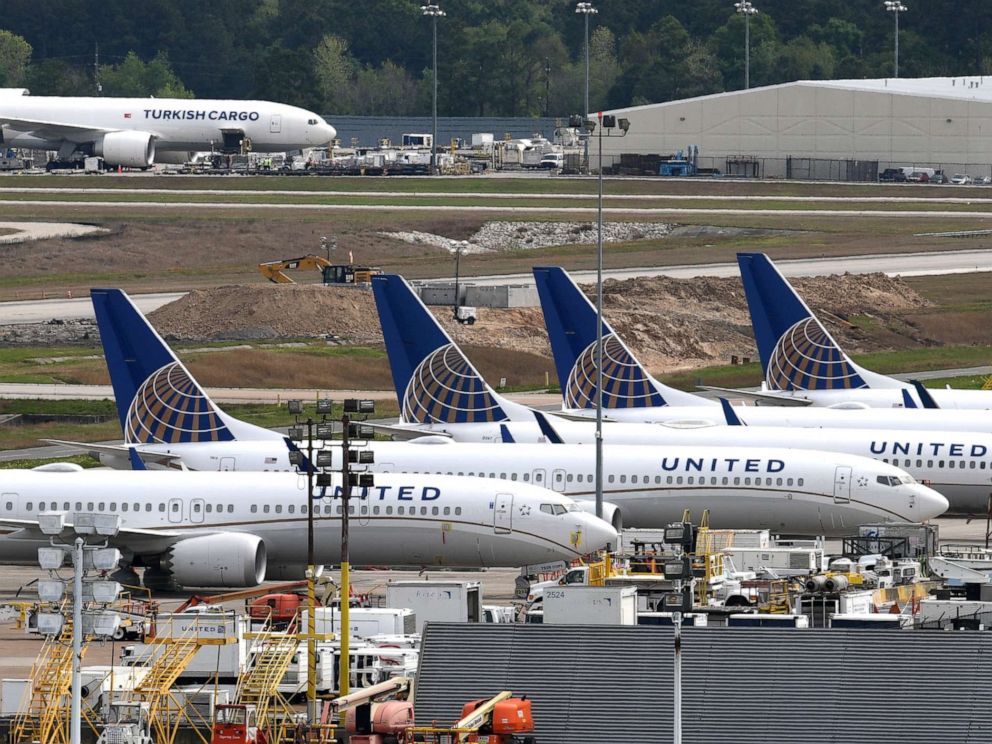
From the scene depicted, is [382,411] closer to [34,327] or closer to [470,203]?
[34,327]

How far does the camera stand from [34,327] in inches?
4776

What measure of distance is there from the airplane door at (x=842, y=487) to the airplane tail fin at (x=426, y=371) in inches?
548

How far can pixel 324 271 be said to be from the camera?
5266 inches

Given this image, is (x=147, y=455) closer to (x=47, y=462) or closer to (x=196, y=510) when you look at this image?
(x=196, y=510)

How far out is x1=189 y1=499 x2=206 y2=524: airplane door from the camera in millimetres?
61531

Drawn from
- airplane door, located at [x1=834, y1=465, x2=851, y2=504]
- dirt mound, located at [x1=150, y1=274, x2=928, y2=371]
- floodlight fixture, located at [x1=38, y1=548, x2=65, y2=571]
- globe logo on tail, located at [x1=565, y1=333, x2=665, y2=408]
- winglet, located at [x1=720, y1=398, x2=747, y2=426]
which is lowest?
airplane door, located at [x1=834, y1=465, x2=851, y2=504]

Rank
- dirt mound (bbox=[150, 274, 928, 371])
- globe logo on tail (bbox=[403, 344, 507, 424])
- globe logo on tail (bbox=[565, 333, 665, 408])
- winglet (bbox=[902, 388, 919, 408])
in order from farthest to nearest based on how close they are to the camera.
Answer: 1. dirt mound (bbox=[150, 274, 928, 371])
2. winglet (bbox=[902, 388, 919, 408])
3. globe logo on tail (bbox=[565, 333, 665, 408])
4. globe logo on tail (bbox=[403, 344, 507, 424])

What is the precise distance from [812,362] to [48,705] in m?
47.8

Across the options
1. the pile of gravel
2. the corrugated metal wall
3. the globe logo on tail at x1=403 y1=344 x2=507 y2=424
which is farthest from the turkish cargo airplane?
the pile of gravel

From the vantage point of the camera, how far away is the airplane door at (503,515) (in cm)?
6012

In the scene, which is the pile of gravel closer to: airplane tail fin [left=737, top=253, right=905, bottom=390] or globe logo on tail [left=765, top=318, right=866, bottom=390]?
airplane tail fin [left=737, top=253, right=905, bottom=390]

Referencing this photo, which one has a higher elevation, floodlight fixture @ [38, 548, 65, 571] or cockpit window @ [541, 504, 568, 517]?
floodlight fixture @ [38, 548, 65, 571]

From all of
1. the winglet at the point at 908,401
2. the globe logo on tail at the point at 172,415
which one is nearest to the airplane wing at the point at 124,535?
the globe logo on tail at the point at 172,415

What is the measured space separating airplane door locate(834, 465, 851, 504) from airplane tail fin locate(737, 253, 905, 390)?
1941 cm
